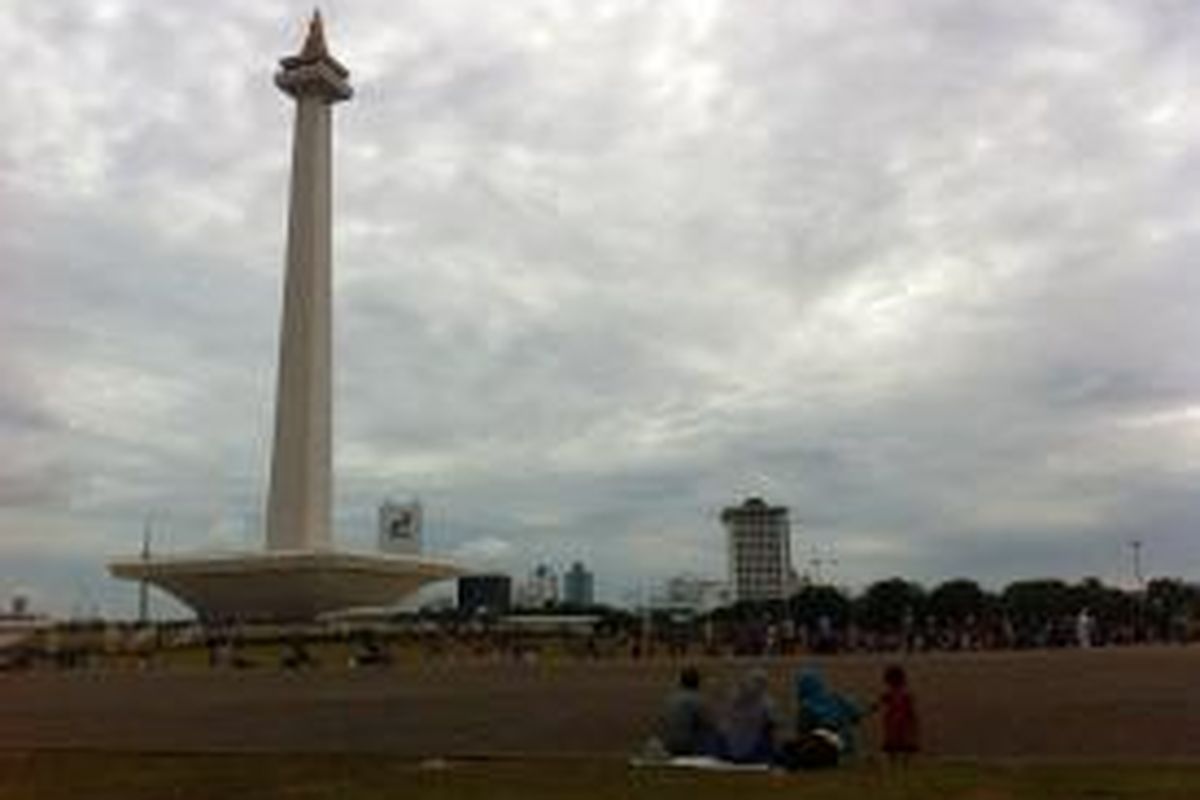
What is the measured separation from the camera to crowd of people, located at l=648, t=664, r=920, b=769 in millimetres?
16109

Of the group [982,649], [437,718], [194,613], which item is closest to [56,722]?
[437,718]

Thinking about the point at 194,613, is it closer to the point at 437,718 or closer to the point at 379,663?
the point at 379,663

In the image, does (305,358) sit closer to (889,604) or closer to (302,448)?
(302,448)

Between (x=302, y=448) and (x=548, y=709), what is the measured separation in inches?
2922

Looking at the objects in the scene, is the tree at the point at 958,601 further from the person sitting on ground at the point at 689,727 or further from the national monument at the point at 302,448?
the person sitting on ground at the point at 689,727

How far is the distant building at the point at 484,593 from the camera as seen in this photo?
142075mm

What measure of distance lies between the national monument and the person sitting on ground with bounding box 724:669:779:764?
80.7m

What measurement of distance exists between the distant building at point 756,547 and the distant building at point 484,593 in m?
47.7

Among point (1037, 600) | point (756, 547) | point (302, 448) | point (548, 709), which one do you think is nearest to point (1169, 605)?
point (1037, 600)

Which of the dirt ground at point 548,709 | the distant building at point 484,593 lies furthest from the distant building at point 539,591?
the dirt ground at point 548,709

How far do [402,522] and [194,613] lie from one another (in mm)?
37461

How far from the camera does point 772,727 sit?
16.4 meters

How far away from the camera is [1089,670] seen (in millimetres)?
34281

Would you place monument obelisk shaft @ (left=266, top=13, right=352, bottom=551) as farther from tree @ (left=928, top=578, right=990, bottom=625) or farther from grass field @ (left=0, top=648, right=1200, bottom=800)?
grass field @ (left=0, top=648, right=1200, bottom=800)
